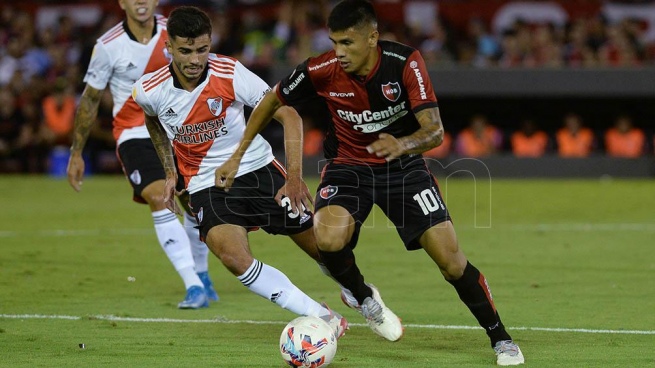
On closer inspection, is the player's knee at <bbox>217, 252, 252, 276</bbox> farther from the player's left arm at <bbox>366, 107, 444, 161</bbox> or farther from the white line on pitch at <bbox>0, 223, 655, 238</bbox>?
the white line on pitch at <bbox>0, 223, 655, 238</bbox>

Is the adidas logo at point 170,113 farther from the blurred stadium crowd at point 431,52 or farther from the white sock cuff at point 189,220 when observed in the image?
the blurred stadium crowd at point 431,52

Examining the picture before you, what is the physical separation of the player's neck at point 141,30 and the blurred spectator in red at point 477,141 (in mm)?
13004

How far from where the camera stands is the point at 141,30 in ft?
29.6

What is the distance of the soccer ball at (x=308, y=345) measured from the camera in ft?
19.8

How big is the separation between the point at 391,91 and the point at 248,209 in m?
1.33

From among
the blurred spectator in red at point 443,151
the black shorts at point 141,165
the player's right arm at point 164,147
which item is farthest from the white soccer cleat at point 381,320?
the blurred spectator in red at point 443,151

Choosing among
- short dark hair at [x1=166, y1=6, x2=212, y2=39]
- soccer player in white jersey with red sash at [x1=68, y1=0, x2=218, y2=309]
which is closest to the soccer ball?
short dark hair at [x1=166, y1=6, x2=212, y2=39]

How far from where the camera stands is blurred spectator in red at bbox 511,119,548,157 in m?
21.5

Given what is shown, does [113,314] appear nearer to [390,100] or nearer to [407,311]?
[407,311]

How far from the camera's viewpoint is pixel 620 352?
6.52m

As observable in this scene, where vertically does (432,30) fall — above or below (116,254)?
below

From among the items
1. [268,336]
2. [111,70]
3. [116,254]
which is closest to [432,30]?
[116,254]

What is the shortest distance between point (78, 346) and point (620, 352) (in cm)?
340

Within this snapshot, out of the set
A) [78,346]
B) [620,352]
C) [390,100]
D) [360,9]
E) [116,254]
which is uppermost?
[360,9]
